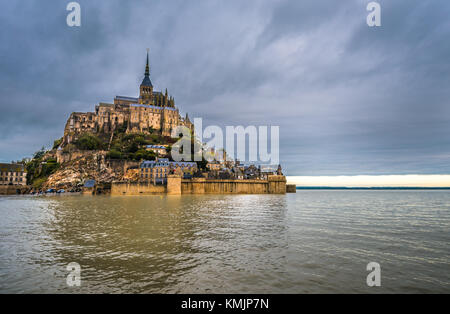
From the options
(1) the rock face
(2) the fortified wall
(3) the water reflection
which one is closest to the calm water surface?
(3) the water reflection

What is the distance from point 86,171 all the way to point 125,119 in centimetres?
3022

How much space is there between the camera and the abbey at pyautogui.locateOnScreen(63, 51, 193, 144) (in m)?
92.4

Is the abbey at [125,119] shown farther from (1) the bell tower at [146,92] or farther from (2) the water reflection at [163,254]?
(2) the water reflection at [163,254]

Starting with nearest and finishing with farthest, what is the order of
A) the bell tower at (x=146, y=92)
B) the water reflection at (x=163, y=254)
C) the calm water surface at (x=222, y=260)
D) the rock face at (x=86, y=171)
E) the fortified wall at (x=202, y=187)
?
the calm water surface at (x=222, y=260), the water reflection at (x=163, y=254), the fortified wall at (x=202, y=187), the rock face at (x=86, y=171), the bell tower at (x=146, y=92)

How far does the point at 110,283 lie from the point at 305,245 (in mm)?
7847

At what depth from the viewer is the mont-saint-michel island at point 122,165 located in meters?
68.4

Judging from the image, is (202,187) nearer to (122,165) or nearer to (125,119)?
(122,165)

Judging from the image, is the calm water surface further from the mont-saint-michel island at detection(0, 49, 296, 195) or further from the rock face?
the rock face

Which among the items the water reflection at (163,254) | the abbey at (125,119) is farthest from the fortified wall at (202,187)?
the water reflection at (163,254)

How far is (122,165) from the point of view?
7406 cm

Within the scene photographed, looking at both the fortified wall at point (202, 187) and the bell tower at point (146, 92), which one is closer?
the fortified wall at point (202, 187)

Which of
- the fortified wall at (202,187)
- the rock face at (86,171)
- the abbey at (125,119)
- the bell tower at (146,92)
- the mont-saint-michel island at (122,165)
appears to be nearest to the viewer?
the fortified wall at (202,187)

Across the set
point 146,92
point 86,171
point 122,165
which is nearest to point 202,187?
point 122,165
